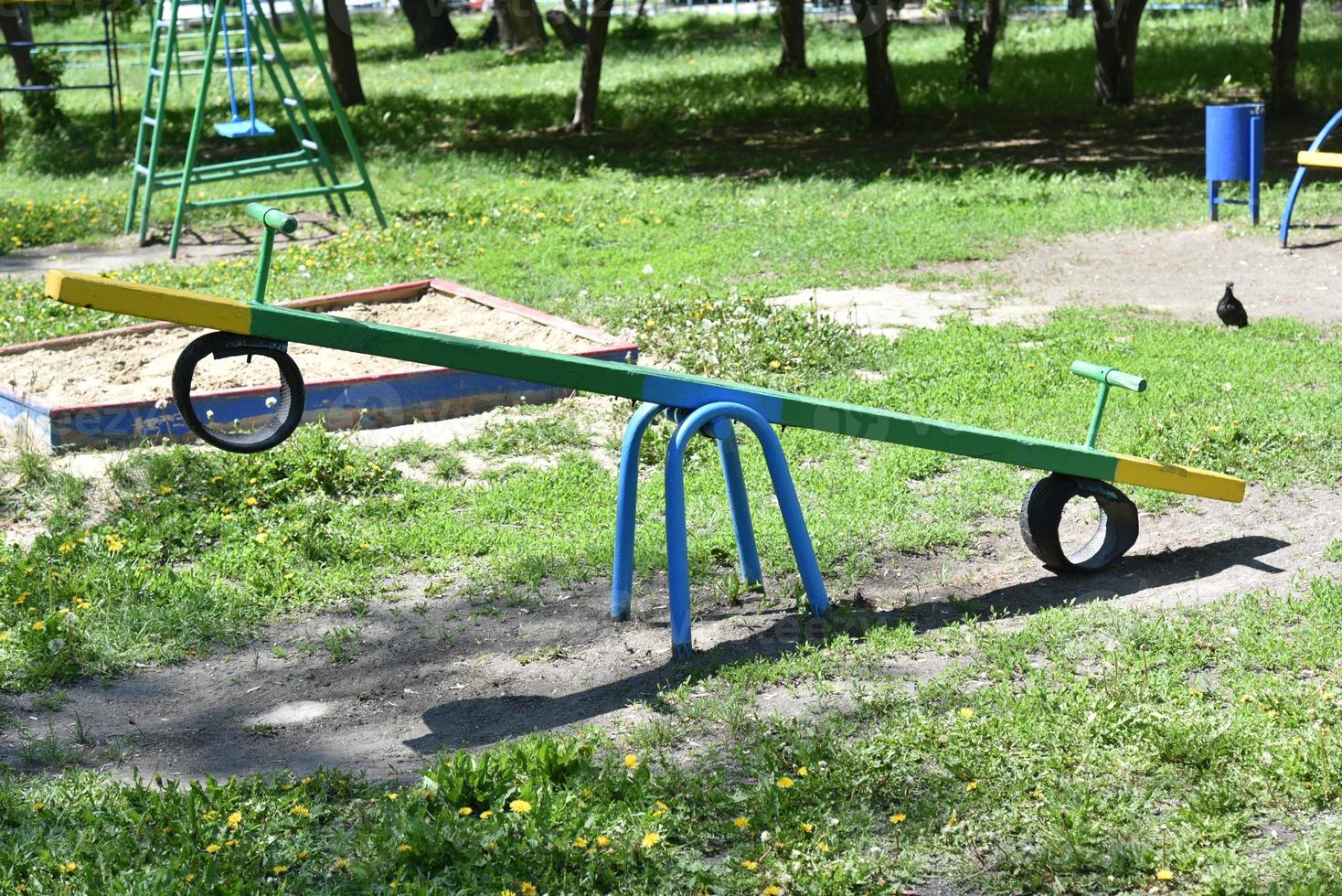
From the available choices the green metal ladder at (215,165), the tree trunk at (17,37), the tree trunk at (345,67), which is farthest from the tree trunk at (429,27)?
the green metal ladder at (215,165)

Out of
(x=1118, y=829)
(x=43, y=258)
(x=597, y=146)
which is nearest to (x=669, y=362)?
(x=1118, y=829)

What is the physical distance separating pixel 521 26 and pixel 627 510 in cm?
2580

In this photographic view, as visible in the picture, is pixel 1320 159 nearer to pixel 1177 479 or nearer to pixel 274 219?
pixel 1177 479

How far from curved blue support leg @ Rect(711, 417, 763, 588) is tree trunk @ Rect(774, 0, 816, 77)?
17.0 metres

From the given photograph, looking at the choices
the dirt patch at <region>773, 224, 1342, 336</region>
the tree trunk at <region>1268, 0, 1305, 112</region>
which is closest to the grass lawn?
the dirt patch at <region>773, 224, 1342, 336</region>

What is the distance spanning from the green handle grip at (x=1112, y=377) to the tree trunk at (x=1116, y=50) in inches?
499

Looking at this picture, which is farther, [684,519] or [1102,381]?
[1102,381]

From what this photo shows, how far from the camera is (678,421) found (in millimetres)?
4473

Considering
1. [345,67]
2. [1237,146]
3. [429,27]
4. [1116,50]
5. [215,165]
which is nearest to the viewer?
[1237,146]

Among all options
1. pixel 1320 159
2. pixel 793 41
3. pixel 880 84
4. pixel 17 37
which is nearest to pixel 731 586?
pixel 1320 159

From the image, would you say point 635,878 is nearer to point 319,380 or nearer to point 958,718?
point 958,718

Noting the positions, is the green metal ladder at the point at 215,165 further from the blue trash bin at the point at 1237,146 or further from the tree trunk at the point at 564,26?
the tree trunk at the point at 564,26

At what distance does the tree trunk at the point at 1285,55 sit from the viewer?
14.6 metres

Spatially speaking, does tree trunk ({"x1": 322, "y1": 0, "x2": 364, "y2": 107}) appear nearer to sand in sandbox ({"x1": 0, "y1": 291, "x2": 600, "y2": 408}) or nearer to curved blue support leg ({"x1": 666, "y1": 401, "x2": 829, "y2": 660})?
sand in sandbox ({"x1": 0, "y1": 291, "x2": 600, "y2": 408})
